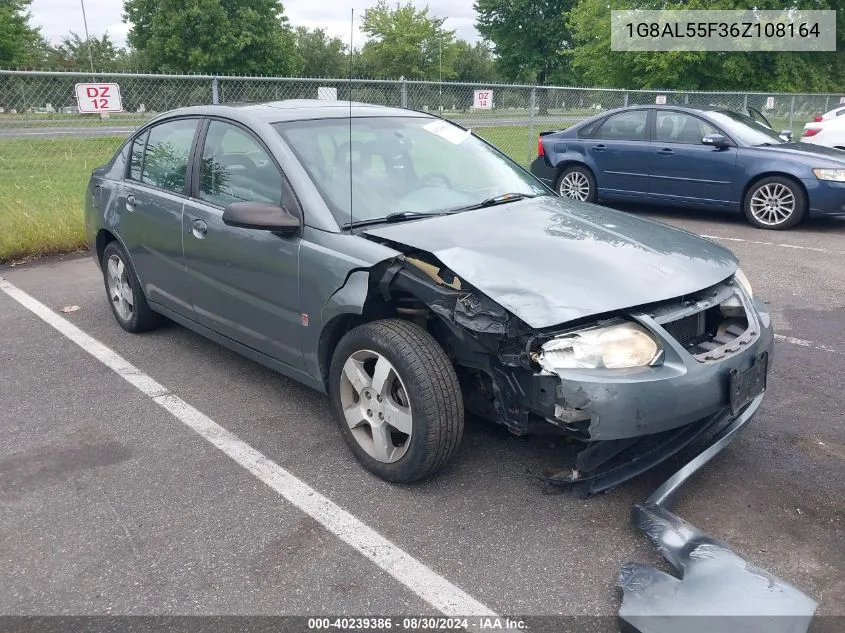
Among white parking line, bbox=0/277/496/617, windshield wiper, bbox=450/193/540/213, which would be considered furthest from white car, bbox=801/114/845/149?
white parking line, bbox=0/277/496/617

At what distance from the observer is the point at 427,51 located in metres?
43.9

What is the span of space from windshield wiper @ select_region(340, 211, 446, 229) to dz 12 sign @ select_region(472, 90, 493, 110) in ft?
Answer: 28.8

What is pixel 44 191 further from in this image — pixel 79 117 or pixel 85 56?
pixel 85 56

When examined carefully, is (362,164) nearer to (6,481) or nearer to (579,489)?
(579,489)

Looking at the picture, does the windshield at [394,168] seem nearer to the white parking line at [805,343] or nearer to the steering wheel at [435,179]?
the steering wheel at [435,179]

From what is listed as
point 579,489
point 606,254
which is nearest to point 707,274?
point 606,254

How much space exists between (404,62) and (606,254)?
41.6 metres

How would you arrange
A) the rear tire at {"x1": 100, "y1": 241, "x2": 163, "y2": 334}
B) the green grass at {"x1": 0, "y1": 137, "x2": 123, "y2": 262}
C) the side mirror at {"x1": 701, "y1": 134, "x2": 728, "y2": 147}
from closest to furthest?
the rear tire at {"x1": 100, "y1": 241, "x2": 163, "y2": 334} < the green grass at {"x1": 0, "y1": 137, "x2": 123, "y2": 262} < the side mirror at {"x1": 701, "y1": 134, "x2": 728, "y2": 147}

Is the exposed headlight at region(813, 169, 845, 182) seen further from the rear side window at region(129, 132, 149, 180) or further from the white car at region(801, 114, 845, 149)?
the rear side window at region(129, 132, 149, 180)

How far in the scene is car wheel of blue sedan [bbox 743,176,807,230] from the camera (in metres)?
8.47

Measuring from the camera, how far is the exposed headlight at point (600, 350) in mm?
2703

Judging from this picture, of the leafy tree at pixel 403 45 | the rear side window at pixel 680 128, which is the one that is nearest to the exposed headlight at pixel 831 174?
the rear side window at pixel 680 128

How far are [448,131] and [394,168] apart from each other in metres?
0.73

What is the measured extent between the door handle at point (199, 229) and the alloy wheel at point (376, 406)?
130cm
